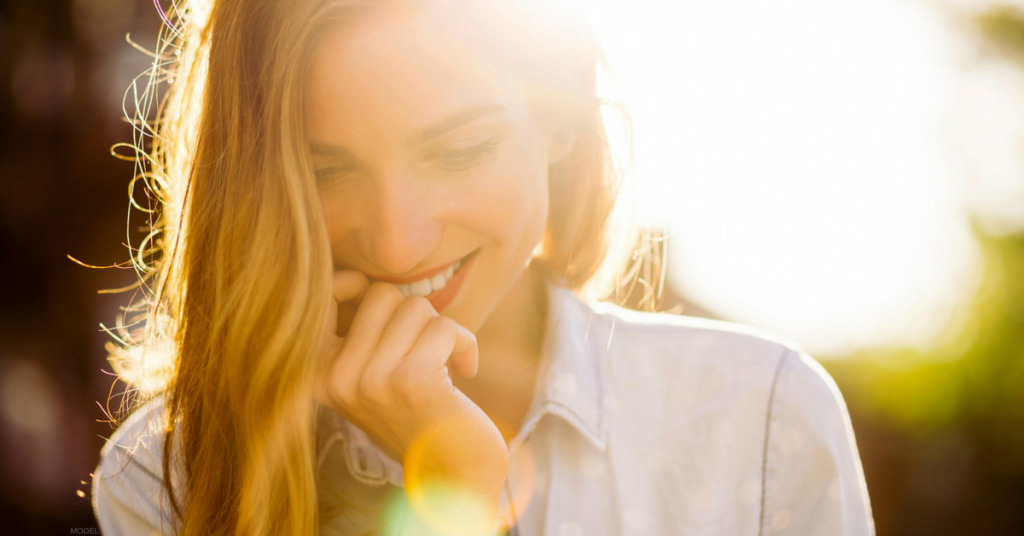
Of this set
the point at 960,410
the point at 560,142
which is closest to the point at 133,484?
the point at 560,142

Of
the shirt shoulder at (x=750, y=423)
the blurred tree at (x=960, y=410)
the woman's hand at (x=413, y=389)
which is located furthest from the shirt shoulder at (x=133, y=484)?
the blurred tree at (x=960, y=410)

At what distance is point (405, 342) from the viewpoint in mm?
1300

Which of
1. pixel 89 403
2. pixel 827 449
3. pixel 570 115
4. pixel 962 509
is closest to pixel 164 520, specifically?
pixel 570 115

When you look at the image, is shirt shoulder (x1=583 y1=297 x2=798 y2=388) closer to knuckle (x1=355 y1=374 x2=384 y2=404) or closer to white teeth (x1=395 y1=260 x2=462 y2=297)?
white teeth (x1=395 y1=260 x2=462 y2=297)

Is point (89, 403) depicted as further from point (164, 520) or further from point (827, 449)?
point (827, 449)

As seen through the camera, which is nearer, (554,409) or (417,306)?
(417,306)

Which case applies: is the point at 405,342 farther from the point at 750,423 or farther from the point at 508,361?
the point at 750,423

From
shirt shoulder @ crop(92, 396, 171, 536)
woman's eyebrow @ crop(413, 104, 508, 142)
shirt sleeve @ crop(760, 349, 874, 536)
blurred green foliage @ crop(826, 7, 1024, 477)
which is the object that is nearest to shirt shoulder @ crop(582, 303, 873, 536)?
shirt sleeve @ crop(760, 349, 874, 536)

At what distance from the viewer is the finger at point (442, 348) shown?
4.20 ft

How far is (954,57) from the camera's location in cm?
595

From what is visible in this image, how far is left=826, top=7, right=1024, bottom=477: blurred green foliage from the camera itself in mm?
5695

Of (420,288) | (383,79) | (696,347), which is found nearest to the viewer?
(383,79)

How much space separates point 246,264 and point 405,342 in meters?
0.37

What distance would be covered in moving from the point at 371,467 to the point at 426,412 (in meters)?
0.54
